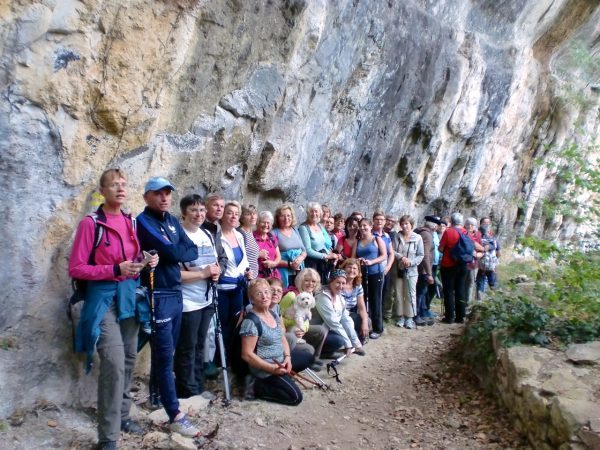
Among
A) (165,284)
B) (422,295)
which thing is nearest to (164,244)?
(165,284)

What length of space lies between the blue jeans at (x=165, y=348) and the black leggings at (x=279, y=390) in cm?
116

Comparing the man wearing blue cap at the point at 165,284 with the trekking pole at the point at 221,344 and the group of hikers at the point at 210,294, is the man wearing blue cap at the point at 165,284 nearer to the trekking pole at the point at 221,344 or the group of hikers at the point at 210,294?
the group of hikers at the point at 210,294

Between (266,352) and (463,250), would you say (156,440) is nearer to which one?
(266,352)

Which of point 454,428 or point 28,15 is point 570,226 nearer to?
point 454,428

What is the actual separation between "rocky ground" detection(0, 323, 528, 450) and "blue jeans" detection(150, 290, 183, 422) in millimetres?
265

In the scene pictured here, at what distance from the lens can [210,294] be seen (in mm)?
4922

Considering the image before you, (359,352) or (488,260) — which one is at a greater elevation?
(488,260)

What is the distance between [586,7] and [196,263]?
50.4 feet

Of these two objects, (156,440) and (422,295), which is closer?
(156,440)

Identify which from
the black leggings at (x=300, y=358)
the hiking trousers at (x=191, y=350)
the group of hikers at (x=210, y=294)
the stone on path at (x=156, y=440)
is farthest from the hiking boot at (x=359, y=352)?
the stone on path at (x=156, y=440)

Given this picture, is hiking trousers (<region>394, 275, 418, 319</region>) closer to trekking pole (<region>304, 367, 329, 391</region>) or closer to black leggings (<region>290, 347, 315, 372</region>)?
trekking pole (<region>304, 367, 329, 391</region>)

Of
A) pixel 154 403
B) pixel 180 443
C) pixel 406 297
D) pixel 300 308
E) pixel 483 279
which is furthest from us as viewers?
pixel 483 279

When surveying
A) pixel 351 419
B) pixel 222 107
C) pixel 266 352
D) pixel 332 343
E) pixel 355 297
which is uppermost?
pixel 222 107

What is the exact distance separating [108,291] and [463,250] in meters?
6.48
